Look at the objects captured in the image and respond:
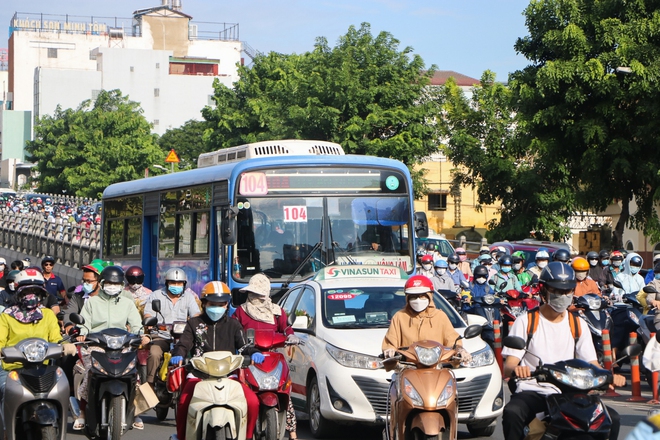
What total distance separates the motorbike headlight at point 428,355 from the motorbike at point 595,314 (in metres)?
6.07

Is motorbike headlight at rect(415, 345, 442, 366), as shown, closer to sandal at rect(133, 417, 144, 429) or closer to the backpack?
the backpack

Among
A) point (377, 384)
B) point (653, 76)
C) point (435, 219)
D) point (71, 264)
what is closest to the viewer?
point (377, 384)

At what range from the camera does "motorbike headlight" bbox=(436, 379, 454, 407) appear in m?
7.18

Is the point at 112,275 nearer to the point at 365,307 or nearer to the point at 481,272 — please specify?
the point at 365,307

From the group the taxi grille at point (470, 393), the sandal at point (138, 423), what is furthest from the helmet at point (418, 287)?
the sandal at point (138, 423)

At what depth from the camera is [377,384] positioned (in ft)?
32.2

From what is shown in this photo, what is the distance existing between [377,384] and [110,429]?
2.37m

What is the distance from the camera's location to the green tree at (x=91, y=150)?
70750 mm

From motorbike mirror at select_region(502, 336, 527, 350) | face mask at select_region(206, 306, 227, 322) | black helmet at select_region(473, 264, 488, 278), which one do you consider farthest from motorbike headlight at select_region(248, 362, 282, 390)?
black helmet at select_region(473, 264, 488, 278)

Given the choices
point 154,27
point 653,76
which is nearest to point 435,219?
point 653,76

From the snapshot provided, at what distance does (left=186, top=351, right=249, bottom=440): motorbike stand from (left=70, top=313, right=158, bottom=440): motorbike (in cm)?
149

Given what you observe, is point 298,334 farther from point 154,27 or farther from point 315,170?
point 154,27

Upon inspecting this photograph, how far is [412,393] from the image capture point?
23.6ft

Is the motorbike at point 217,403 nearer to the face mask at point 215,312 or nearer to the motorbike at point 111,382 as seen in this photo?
the face mask at point 215,312
